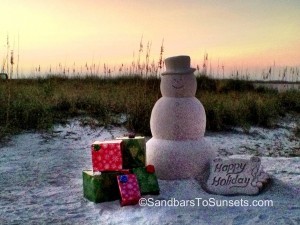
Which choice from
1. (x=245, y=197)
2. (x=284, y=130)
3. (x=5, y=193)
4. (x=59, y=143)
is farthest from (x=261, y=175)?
(x=284, y=130)

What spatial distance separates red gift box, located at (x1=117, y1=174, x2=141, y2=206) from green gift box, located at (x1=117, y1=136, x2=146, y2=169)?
0.62ft

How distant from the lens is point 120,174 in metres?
5.23

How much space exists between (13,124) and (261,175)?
511 centimetres

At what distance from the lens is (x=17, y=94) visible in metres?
10.7

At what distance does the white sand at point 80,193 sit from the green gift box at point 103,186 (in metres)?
0.08

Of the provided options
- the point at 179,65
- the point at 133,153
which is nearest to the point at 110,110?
the point at 179,65

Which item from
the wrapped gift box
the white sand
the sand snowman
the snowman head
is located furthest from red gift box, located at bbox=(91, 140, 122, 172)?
the snowman head

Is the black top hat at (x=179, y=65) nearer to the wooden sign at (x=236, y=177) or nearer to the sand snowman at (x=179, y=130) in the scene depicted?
the sand snowman at (x=179, y=130)

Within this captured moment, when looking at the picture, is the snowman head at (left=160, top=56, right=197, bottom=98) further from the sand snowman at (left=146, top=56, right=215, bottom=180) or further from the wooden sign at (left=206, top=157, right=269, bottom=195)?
the wooden sign at (left=206, top=157, right=269, bottom=195)

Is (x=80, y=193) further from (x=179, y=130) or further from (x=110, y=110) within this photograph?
(x=110, y=110)

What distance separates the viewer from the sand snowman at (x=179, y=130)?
224 inches

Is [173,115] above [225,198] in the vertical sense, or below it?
above

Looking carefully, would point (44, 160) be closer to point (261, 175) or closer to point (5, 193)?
point (5, 193)

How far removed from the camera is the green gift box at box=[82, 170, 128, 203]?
515 centimetres
